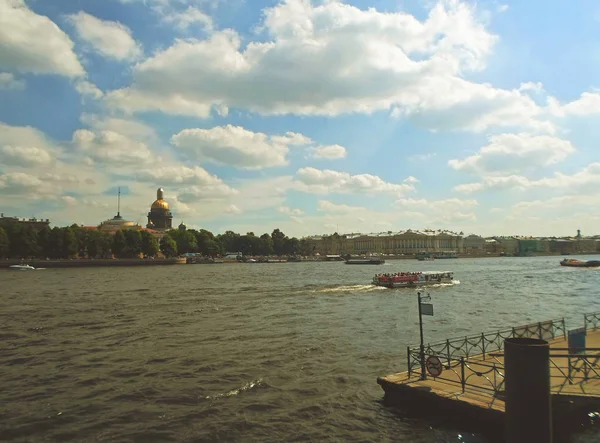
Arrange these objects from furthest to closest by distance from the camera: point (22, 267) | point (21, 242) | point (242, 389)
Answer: point (21, 242)
point (22, 267)
point (242, 389)

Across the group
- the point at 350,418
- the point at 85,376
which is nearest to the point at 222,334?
the point at 85,376

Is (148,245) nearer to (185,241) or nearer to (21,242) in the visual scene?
(185,241)

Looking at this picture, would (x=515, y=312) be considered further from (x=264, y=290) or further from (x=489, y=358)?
(x=264, y=290)

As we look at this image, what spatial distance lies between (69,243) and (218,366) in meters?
113

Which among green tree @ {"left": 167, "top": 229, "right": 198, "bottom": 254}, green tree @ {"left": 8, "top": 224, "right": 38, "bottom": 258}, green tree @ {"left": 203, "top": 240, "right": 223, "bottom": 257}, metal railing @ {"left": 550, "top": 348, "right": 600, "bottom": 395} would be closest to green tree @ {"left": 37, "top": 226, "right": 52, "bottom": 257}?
green tree @ {"left": 8, "top": 224, "right": 38, "bottom": 258}

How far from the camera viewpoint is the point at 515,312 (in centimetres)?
3788

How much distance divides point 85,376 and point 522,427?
663 inches

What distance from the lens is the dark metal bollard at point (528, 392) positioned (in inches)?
294

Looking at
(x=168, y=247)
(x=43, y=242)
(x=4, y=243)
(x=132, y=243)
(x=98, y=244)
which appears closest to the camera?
(x=4, y=243)

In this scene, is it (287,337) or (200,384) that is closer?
(200,384)

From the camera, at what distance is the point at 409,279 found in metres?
63.6

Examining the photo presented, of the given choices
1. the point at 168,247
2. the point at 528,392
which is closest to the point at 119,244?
the point at 168,247

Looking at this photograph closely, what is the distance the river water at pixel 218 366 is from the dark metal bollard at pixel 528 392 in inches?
200

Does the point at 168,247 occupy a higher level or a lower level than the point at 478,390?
higher
